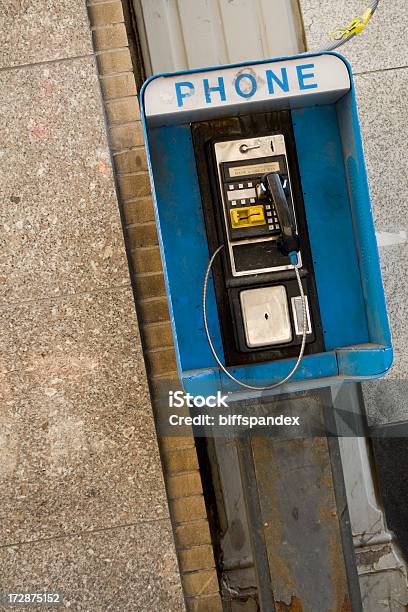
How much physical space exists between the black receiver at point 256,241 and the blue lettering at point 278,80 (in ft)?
0.49

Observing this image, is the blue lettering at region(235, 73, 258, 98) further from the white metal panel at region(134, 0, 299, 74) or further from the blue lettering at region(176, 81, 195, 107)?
the white metal panel at region(134, 0, 299, 74)

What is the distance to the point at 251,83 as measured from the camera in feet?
7.80

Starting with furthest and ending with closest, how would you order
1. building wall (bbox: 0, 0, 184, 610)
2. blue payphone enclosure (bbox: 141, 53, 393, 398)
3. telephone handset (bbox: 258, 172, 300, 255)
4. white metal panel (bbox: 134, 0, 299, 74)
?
white metal panel (bbox: 134, 0, 299, 74), building wall (bbox: 0, 0, 184, 610), blue payphone enclosure (bbox: 141, 53, 393, 398), telephone handset (bbox: 258, 172, 300, 255)

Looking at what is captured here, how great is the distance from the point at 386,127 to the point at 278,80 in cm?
99

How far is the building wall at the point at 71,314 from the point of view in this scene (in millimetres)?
2869

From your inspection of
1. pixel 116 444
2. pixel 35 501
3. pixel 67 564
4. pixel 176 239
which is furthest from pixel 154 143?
pixel 67 564

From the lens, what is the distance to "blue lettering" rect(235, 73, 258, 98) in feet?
7.79

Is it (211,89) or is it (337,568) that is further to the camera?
(337,568)

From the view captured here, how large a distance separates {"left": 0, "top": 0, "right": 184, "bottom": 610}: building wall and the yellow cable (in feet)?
3.04

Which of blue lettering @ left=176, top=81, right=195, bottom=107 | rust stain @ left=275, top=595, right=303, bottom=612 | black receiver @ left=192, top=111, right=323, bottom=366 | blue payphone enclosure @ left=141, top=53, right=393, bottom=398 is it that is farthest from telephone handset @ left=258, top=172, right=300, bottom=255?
rust stain @ left=275, top=595, right=303, bottom=612

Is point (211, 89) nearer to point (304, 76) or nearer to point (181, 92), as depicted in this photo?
point (181, 92)

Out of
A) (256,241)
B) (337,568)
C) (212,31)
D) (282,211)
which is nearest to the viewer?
(282,211)

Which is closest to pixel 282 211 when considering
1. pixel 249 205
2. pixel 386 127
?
pixel 249 205

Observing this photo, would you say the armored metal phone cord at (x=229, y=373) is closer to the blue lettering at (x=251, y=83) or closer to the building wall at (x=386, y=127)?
the blue lettering at (x=251, y=83)
